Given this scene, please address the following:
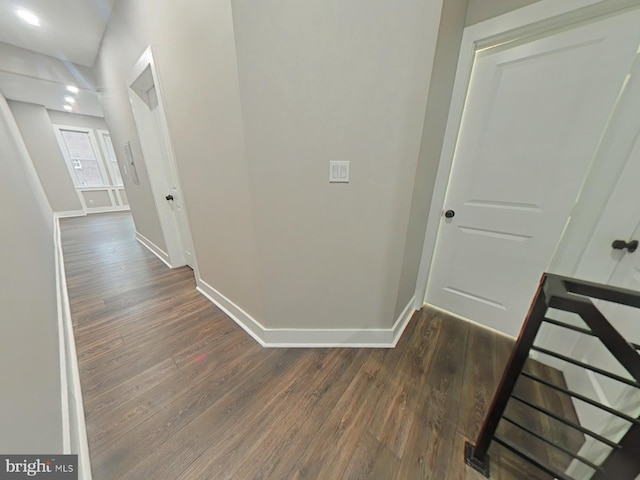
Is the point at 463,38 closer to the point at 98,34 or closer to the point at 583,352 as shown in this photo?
the point at 583,352

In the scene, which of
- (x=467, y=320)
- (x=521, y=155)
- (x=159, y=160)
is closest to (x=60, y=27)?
(x=159, y=160)

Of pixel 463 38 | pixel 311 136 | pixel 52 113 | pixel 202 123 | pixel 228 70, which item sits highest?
pixel 52 113

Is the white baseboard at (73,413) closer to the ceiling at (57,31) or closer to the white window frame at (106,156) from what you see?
the ceiling at (57,31)

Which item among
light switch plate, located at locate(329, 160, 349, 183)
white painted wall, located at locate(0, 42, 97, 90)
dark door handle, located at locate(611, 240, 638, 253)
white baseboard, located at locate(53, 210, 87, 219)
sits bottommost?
white baseboard, located at locate(53, 210, 87, 219)

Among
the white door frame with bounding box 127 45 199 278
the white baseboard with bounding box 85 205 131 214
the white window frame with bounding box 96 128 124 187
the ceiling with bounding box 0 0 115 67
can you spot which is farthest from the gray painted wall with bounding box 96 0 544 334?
the white baseboard with bounding box 85 205 131 214

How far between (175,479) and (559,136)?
2624mm

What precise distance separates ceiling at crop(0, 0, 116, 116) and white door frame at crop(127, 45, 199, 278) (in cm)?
86

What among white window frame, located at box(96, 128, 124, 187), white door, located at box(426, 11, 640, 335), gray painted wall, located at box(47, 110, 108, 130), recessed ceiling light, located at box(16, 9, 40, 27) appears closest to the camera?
white door, located at box(426, 11, 640, 335)

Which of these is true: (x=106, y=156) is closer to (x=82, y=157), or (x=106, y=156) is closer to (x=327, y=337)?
(x=82, y=157)

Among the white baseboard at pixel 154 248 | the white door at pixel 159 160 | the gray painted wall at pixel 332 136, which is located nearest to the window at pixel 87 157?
the white baseboard at pixel 154 248

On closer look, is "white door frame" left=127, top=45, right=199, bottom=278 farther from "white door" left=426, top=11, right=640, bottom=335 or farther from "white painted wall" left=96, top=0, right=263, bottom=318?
"white door" left=426, top=11, right=640, bottom=335

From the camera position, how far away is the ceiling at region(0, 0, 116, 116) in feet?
7.07

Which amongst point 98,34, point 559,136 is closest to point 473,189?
point 559,136

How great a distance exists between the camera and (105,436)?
41.3 inches
